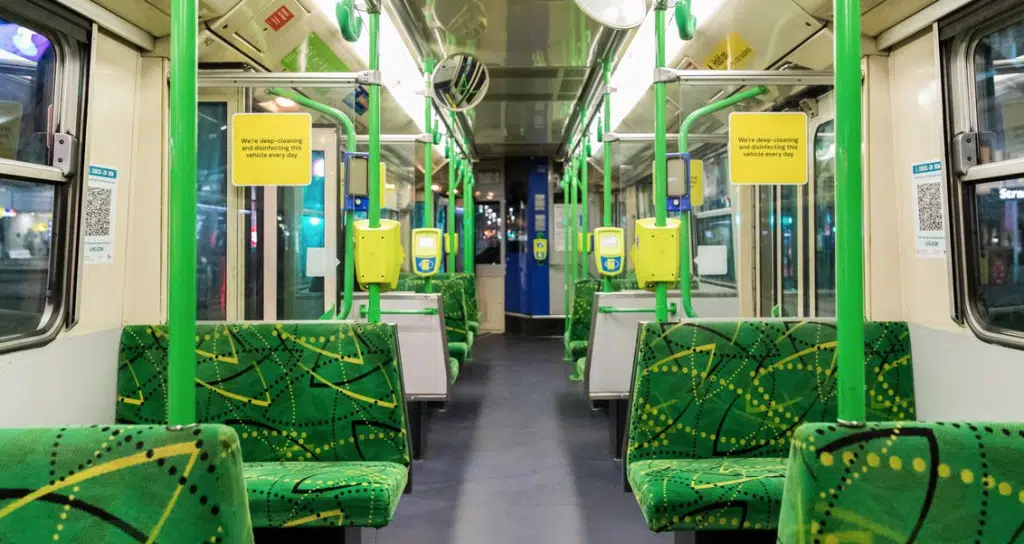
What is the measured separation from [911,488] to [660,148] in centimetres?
199

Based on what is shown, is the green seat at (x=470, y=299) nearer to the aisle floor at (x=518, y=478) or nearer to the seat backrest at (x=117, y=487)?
the aisle floor at (x=518, y=478)

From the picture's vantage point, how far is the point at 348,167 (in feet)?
10.00

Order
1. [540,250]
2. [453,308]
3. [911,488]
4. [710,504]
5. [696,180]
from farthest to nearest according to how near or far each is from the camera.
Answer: [540,250] < [453,308] < [696,180] < [710,504] < [911,488]

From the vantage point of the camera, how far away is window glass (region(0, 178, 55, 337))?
2.14 meters

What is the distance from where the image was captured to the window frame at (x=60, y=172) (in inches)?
89.7

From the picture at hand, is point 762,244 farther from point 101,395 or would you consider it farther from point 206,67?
point 101,395

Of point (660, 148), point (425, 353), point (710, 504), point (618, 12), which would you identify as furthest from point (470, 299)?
point (710, 504)

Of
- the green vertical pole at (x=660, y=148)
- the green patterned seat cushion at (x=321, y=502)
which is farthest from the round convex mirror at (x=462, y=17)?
the green patterned seat cushion at (x=321, y=502)

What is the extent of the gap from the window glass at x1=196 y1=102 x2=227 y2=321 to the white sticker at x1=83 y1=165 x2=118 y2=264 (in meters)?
0.95

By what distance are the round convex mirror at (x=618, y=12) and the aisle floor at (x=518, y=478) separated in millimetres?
2230

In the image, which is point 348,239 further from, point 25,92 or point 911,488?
point 911,488

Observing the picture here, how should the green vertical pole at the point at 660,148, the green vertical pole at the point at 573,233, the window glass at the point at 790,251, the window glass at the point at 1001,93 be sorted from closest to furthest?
the window glass at the point at 1001,93 < the green vertical pole at the point at 660,148 < the window glass at the point at 790,251 < the green vertical pole at the point at 573,233

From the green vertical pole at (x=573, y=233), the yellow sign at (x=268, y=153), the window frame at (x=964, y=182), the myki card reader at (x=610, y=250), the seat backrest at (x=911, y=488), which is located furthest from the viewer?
the green vertical pole at (x=573, y=233)

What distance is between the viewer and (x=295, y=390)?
8.57 ft
